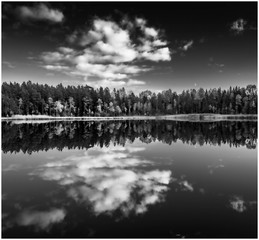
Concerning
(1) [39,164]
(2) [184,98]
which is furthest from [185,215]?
(2) [184,98]

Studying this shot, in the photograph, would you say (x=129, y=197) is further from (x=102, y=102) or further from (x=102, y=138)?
(x=102, y=102)

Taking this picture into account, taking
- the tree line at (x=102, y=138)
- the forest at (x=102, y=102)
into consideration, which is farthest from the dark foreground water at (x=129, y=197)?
the forest at (x=102, y=102)

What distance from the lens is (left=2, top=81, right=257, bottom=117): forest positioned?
125438 millimetres

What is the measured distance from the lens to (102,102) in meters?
155

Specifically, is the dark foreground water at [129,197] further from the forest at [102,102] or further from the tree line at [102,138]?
the forest at [102,102]

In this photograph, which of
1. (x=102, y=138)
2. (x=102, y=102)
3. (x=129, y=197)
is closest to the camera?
(x=129, y=197)

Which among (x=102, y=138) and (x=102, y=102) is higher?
(x=102, y=102)

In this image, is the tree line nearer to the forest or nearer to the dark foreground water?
the dark foreground water

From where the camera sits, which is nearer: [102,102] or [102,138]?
[102,138]

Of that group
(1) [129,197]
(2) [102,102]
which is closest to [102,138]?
(1) [129,197]

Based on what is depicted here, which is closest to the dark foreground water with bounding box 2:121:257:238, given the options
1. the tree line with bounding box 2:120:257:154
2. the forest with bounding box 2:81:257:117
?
the tree line with bounding box 2:120:257:154

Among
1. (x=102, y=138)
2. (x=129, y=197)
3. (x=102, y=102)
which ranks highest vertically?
(x=102, y=102)

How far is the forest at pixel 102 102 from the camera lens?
125 metres

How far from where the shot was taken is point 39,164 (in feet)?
62.6
